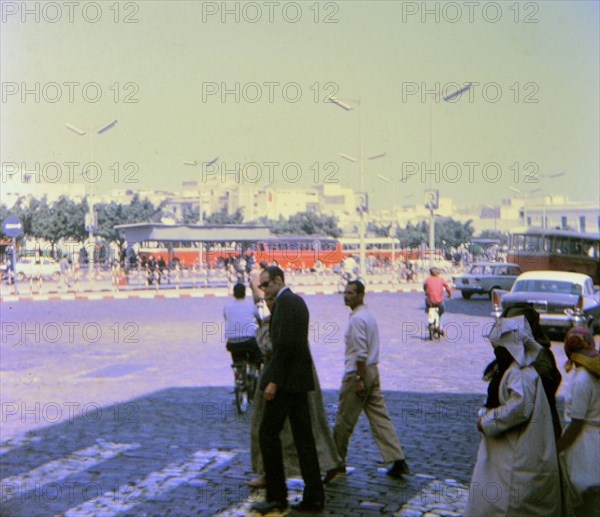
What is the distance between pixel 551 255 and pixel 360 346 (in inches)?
1304

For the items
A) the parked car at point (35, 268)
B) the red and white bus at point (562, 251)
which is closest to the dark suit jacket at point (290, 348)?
the red and white bus at point (562, 251)

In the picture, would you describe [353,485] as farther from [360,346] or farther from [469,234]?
[469,234]

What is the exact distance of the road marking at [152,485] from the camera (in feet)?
22.7

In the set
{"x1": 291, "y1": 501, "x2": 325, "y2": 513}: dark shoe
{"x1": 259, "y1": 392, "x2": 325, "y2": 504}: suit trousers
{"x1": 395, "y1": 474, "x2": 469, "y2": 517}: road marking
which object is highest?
{"x1": 259, "y1": 392, "x2": 325, "y2": 504}: suit trousers

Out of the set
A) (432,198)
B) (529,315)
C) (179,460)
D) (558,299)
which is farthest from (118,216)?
(529,315)

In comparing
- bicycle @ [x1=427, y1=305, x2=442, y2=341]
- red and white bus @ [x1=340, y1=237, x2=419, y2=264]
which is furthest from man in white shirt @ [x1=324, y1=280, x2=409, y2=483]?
red and white bus @ [x1=340, y1=237, x2=419, y2=264]

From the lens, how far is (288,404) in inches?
268

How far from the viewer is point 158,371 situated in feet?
48.9

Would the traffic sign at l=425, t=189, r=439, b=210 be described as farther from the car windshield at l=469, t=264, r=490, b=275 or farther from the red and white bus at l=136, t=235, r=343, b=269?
the red and white bus at l=136, t=235, r=343, b=269

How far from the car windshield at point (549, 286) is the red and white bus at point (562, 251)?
56.4ft

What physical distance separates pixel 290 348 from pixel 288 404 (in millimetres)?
439

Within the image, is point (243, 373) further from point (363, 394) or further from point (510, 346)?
point (510, 346)

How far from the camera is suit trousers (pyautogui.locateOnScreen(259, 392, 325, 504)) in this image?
22.1 ft

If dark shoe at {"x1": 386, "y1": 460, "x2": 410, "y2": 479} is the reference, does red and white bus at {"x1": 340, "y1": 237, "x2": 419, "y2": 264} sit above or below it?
above
